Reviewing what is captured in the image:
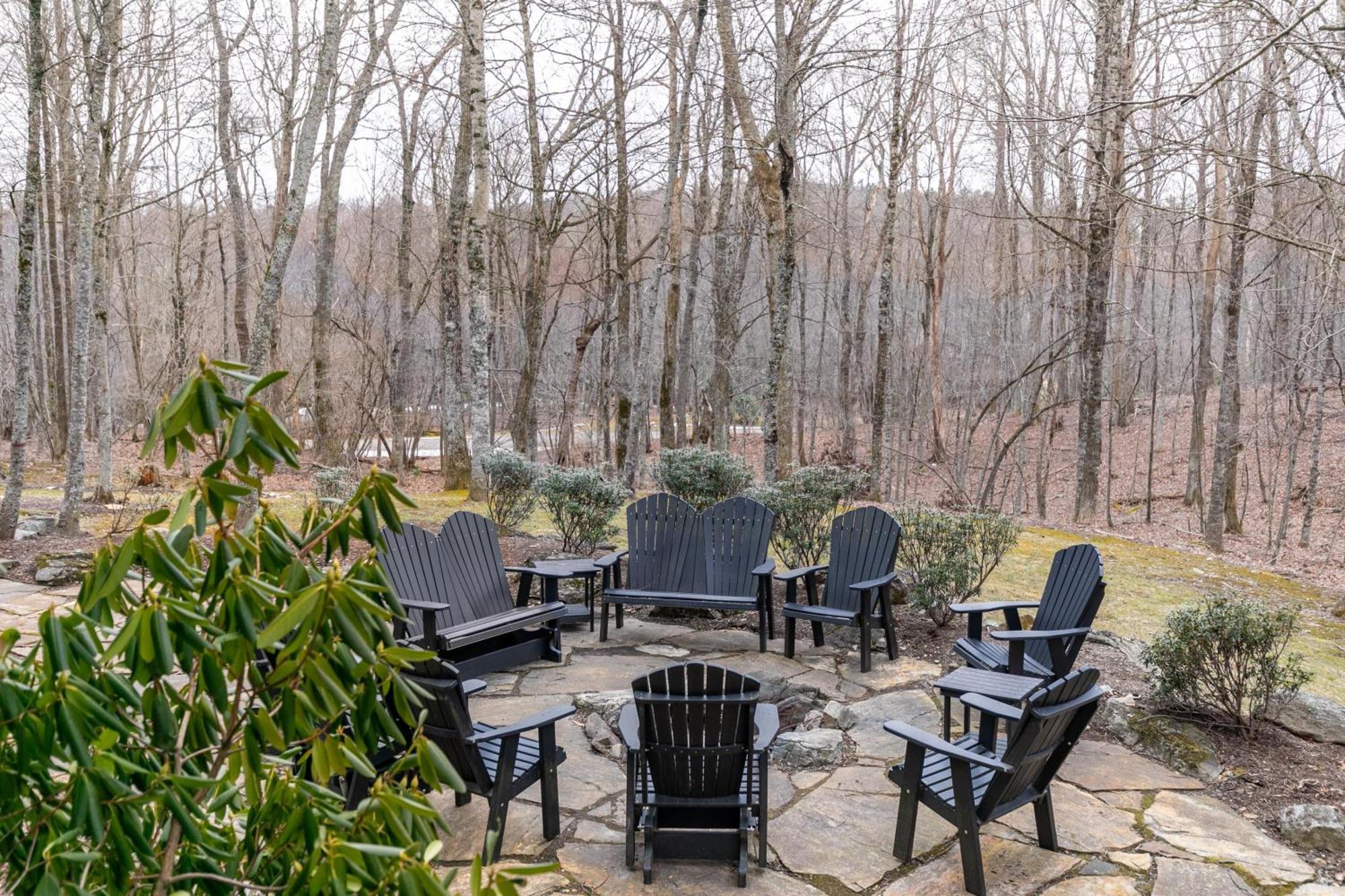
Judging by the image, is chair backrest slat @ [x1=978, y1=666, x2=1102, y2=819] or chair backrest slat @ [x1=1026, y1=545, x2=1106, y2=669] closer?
chair backrest slat @ [x1=978, y1=666, x2=1102, y2=819]

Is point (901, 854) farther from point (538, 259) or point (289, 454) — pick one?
point (538, 259)

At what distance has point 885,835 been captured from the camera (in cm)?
362

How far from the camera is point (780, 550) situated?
741 cm

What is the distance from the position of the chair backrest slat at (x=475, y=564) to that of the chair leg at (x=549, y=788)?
7.02ft

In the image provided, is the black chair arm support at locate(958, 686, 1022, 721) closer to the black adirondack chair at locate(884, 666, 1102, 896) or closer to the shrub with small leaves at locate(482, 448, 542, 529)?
the black adirondack chair at locate(884, 666, 1102, 896)

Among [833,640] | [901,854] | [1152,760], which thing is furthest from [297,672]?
[833,640]

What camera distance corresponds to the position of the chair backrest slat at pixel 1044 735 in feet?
10.1

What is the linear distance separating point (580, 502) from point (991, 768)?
5133mm

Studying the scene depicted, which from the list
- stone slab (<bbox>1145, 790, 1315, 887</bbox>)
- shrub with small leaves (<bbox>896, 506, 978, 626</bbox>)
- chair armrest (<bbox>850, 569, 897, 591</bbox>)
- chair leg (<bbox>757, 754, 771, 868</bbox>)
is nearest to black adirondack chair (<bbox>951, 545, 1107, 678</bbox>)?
chair armrest (<bbox>850, 569, 897, 591</bbox>)

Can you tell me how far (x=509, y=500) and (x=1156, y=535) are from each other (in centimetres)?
1090

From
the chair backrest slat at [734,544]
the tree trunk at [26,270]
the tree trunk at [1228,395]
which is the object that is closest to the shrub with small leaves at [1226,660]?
the chair backrest slat at [734,544]

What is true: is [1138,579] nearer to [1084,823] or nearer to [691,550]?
[691,550]

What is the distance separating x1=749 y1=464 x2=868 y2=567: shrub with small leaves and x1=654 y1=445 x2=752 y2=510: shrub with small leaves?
1.67ft

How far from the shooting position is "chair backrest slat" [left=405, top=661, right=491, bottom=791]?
313 centimetres
